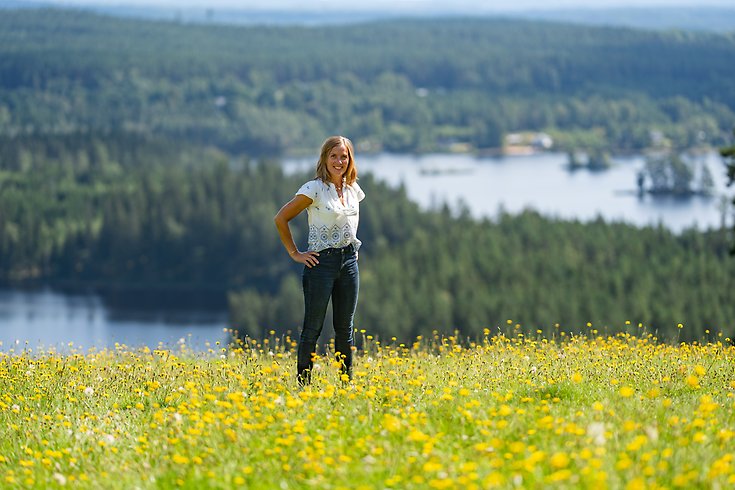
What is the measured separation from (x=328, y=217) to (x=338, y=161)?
1.66 ft

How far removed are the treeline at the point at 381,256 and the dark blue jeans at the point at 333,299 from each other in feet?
135

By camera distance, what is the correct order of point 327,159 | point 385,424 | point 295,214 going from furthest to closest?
point 327,159, point 295,214, point 385,424

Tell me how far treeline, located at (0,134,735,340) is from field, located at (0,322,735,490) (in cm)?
4098

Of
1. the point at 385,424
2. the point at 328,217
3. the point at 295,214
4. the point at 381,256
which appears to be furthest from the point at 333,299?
the point at 381,256

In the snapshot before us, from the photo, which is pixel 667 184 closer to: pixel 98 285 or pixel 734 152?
pixel 98 285

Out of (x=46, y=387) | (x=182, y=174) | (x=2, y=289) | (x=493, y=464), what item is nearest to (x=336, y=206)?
(x=46, y=387)

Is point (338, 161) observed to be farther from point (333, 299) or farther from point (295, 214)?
point (333, 299)

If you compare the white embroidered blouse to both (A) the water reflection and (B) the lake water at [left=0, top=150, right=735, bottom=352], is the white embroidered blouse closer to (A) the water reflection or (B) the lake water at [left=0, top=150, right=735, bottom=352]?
(B) the lake water at [left=0, top=150, right=735, bottom=352]

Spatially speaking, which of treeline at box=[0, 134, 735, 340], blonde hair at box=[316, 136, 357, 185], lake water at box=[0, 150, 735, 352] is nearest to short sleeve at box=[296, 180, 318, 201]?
blonde hair at box=[316, 136, 357, 185]

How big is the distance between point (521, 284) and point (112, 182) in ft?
339

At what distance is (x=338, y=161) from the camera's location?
10.9 m

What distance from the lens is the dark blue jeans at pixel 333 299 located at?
11.0 metres

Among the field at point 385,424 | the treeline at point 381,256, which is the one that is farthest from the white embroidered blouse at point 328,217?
the treeline at point 381,256

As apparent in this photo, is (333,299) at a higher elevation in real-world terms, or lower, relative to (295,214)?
lower
